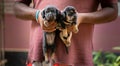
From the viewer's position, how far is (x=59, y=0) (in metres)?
0.95

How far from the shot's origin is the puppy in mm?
796

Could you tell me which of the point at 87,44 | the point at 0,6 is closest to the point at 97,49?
the point at 0,6

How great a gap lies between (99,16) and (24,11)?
0.26 metres

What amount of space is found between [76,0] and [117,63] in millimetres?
1532

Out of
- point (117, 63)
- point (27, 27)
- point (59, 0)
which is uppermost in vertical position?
point (59, 0)

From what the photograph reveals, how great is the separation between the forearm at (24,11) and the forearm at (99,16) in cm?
16

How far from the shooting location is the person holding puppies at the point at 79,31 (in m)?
0.93

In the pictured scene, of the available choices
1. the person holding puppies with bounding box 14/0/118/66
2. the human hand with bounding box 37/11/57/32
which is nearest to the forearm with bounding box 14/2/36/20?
the person holding puppies with bounding box 14/0/118/66

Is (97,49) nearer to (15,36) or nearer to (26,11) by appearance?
(15,36)

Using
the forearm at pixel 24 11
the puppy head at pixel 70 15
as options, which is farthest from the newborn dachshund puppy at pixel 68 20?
the forearm at pixel 24 11

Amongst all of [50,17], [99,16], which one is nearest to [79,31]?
[99,16]

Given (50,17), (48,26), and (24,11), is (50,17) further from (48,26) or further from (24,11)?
(24,11)

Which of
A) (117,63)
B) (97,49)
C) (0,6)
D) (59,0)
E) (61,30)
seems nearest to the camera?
(61,30)

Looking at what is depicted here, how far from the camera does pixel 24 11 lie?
978 mm
